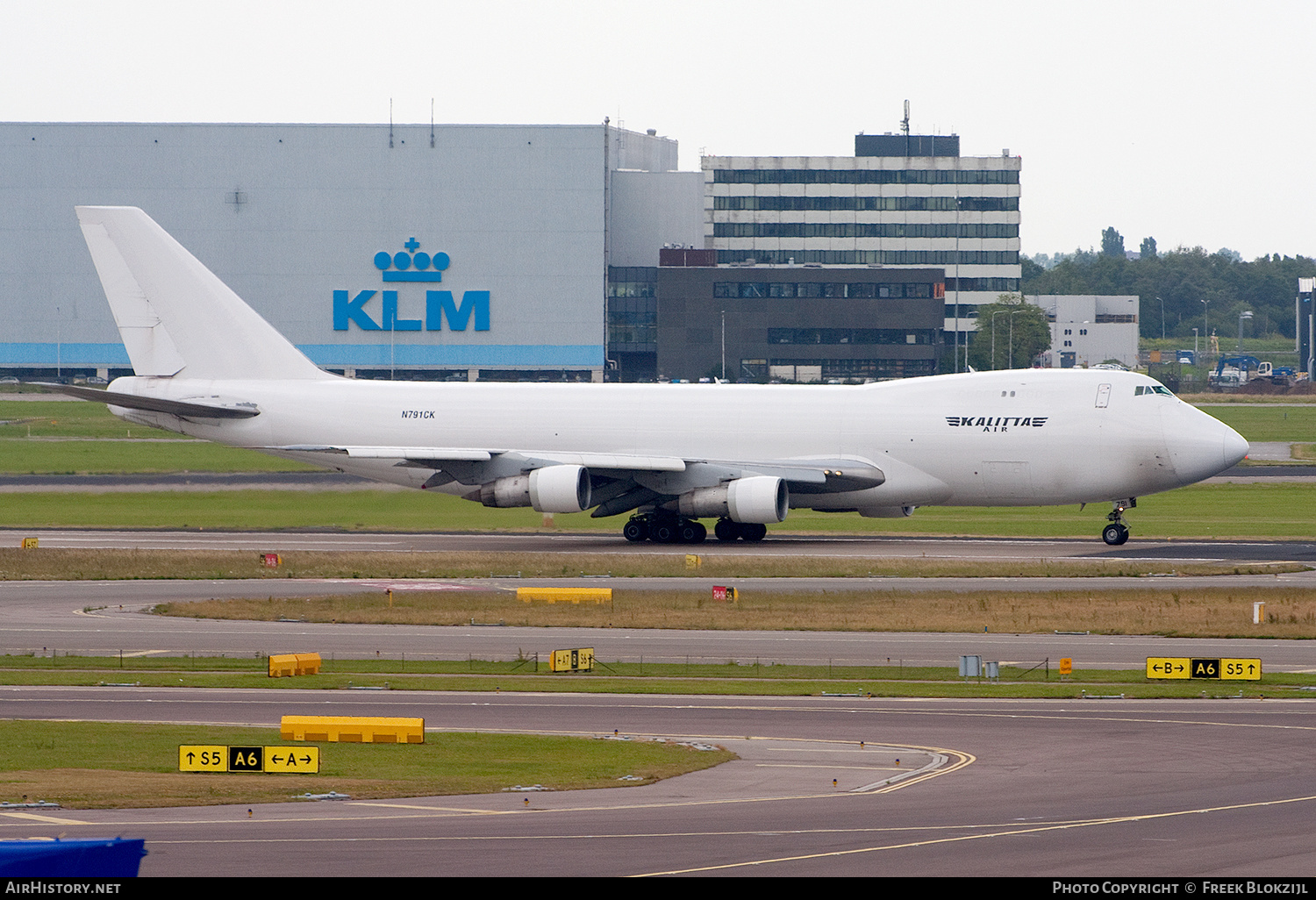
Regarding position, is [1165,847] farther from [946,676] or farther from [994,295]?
[994,295]

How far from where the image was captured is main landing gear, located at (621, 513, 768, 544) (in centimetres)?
5797

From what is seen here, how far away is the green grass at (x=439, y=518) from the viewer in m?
63.1

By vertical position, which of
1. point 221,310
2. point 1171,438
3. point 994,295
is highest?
point 994,295

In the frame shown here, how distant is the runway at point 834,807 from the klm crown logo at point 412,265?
144 m

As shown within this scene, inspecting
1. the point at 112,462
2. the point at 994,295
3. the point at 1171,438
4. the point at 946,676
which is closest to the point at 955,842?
the point at 946,676

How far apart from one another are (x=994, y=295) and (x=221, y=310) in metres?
139

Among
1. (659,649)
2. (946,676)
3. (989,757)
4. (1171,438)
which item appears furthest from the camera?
(1171,438)

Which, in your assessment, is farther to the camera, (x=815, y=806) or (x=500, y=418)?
(x=500, y=418)

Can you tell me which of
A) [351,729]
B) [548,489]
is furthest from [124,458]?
[351,729]

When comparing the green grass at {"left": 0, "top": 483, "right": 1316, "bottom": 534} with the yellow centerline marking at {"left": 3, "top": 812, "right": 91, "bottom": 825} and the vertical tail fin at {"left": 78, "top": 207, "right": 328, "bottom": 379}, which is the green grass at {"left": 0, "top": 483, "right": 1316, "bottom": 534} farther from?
the yellow centerline marking at {"left": 3, "top": 812, "right": 91, "bottom": 825}

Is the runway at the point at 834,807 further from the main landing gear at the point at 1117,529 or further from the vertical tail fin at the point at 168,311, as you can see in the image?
the vertical tail fin at the point at 168,311

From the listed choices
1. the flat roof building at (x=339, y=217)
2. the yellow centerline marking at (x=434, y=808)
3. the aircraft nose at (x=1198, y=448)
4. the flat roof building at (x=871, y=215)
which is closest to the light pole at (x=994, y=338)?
the flat roof building at (x=871, y=215)

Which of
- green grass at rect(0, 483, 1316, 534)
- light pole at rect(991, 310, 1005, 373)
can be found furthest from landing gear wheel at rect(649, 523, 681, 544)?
light pole at rect(991, 310, 1005, 373)

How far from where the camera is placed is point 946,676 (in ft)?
106
